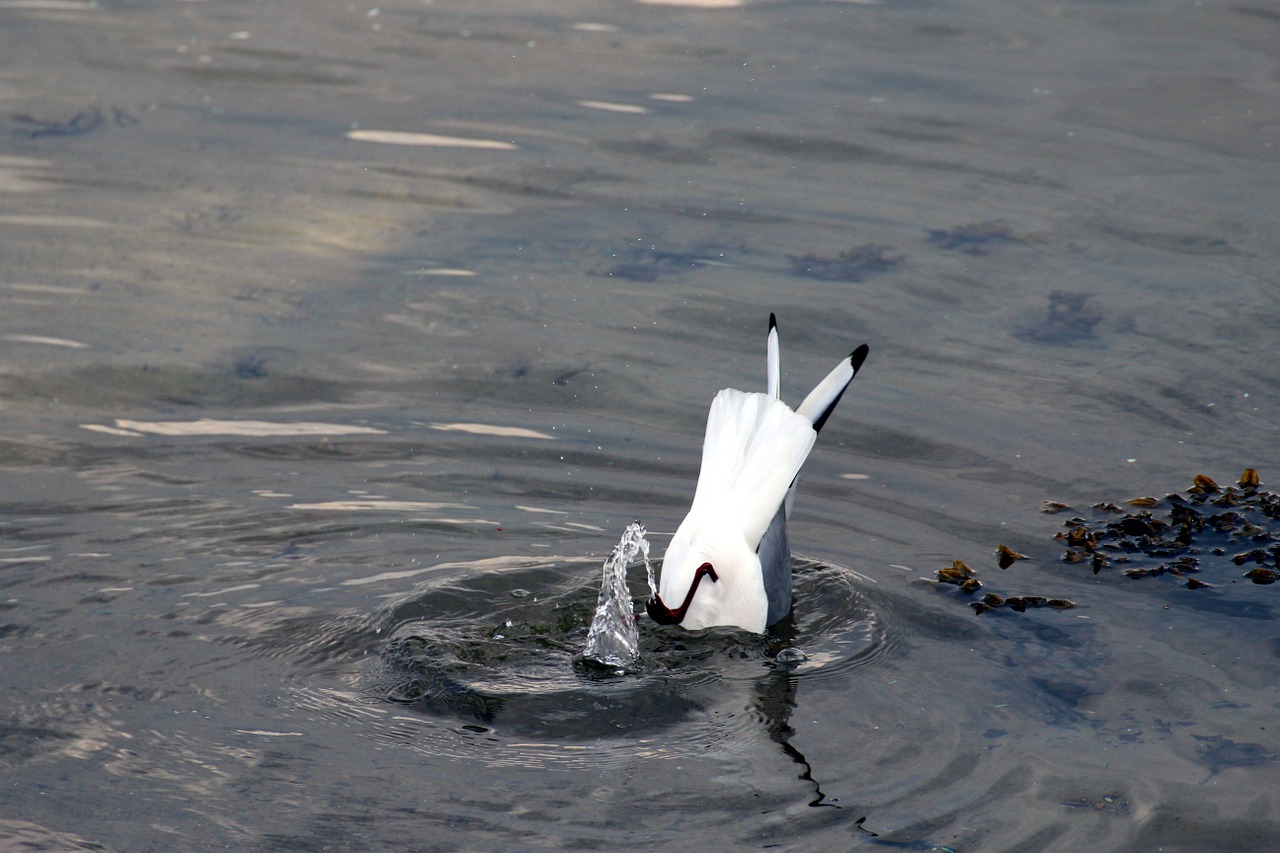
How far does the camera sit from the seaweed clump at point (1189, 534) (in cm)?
677

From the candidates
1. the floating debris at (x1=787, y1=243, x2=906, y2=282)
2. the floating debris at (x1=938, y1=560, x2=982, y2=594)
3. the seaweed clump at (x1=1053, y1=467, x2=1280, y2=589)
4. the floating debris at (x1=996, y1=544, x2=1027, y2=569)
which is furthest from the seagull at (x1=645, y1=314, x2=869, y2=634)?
the floating debris at (x1=787, y1=243, x2=906, y2=282)

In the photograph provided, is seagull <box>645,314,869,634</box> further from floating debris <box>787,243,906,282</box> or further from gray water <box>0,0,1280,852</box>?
floating debris <box>787,243,906,282</box>

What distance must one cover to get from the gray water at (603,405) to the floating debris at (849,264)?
46mm

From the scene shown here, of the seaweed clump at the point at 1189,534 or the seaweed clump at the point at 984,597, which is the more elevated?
the seaweed clump at the point at 1189,534

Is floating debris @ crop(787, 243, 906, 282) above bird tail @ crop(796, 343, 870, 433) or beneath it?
above

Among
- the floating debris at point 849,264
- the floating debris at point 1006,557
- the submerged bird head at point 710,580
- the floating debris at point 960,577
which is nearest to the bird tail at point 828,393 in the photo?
the submerged bird head at point 710,580

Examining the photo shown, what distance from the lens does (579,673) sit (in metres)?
5.98

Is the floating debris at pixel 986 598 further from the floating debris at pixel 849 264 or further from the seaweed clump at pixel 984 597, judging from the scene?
the floating debris at pixel 849 264

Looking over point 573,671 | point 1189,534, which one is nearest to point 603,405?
point 573,671

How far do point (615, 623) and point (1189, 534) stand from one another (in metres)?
2.78

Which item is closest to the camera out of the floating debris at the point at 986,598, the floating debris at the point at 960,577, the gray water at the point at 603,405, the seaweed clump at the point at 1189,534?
the gray water at the point at 603,405

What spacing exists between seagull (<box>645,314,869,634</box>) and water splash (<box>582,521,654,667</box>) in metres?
0.16

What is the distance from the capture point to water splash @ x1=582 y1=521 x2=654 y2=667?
6.10 meters

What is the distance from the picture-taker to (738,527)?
636 cm
